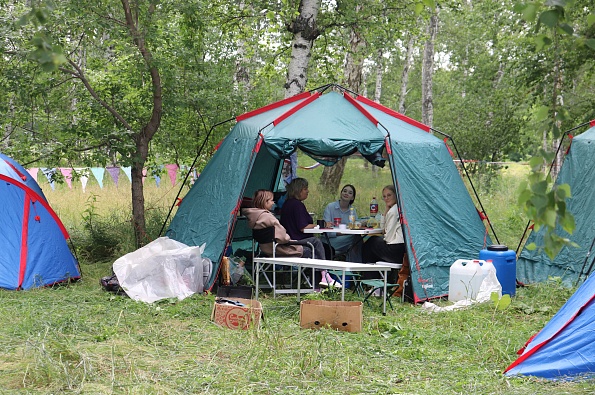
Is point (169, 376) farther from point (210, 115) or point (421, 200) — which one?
point (210, 115)

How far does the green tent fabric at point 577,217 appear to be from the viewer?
8.29 metres

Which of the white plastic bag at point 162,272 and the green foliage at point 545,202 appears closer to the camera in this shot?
the green foliage at point 545,202

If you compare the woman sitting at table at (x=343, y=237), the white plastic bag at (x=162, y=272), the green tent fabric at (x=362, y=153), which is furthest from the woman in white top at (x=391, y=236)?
the white plastic bag at (x=162, y=272)

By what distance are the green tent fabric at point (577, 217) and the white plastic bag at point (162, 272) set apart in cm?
374

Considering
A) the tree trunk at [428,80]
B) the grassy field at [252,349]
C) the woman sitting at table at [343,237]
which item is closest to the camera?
the grassy field at [252,349]

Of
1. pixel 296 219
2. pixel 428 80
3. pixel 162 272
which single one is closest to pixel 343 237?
pixel 296 219

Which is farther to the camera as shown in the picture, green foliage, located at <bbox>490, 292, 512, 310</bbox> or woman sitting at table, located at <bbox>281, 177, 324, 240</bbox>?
woman sitting at table, located at <bbox>281, 177, 324, 240</bbox>

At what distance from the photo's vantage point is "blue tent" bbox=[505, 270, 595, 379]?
486cm

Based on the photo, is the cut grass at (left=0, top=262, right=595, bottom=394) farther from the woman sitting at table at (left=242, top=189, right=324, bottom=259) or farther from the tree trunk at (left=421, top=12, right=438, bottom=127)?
the tree trunk at (left=421, top=12, right=438, bottom=127)

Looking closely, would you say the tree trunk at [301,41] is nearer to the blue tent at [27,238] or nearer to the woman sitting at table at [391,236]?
the woman sitting at table at [391,236]

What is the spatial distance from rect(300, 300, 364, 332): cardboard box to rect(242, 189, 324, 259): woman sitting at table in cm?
184

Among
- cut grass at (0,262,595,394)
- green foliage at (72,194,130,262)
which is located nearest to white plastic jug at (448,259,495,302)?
cut grass at (0,262,595,394)

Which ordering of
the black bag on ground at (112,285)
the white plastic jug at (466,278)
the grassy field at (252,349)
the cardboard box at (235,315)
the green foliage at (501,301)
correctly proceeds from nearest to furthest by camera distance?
1. the grassy field at (252,349)
2. the cardboard box at (235,315)
3. the green foliage at (501,301)
4. the white plastic jug at (466,278)
5. the black bag on ground at (112,285)

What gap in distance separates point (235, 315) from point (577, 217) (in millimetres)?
4275
